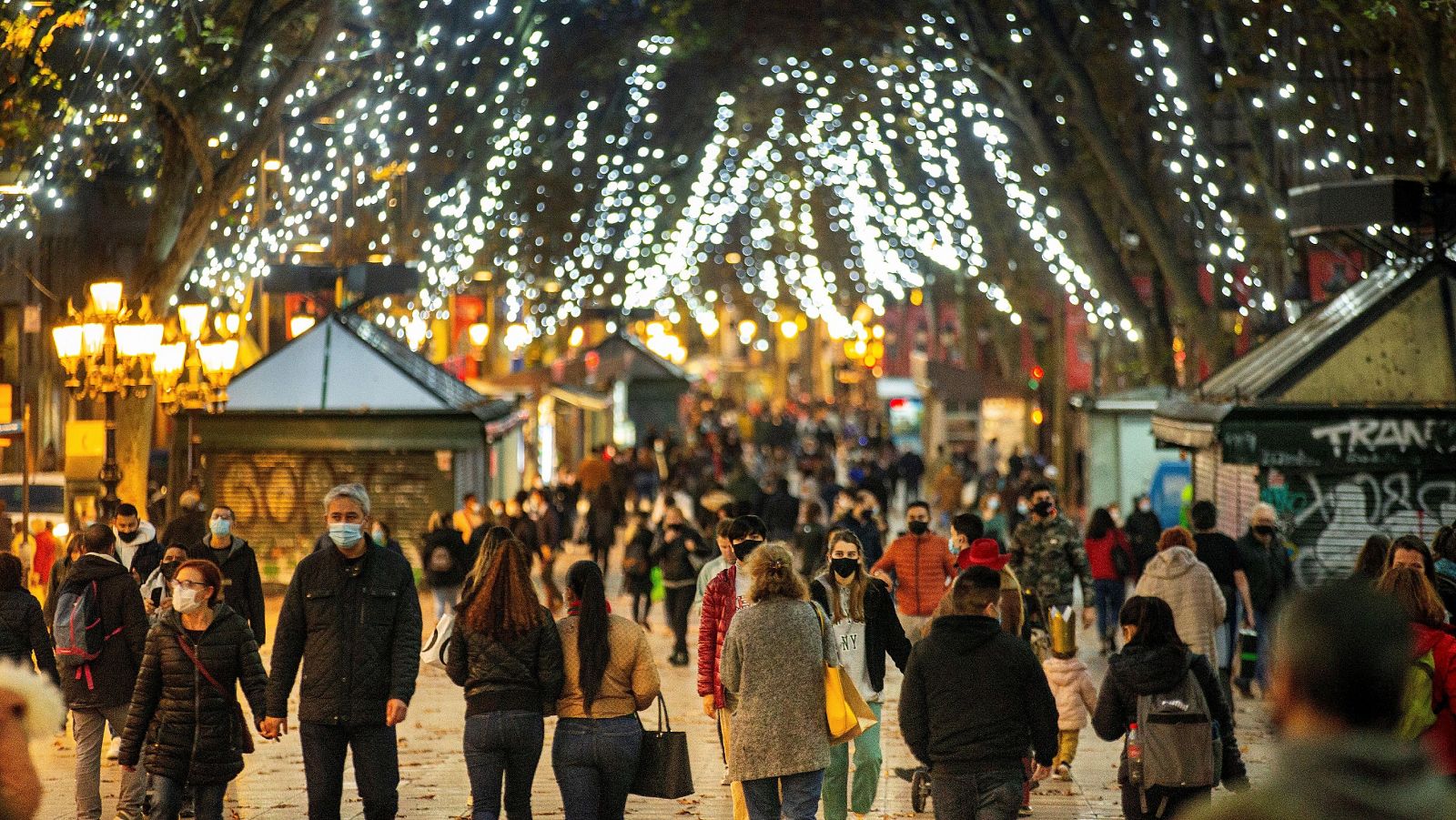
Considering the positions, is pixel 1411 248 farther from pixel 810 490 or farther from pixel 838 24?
pixel 838 24

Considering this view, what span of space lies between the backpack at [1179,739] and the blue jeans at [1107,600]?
31.1ft

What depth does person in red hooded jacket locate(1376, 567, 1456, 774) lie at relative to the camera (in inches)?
291

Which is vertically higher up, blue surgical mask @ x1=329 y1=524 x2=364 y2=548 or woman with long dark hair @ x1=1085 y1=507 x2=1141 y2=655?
blue surgical mask @ x1=329 y1=524 x2=364 y2=548

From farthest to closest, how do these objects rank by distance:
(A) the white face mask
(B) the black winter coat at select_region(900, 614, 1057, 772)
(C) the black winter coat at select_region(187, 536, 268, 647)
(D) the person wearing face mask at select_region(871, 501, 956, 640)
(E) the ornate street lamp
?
1. (E) the ornate street lamp
2. (D) the person wearing face mask at select_region(871, 501, 956, 640)
3. (C) the black winter coat at select_region(187, 536, 268, 647)
4. (A) the white face mask
5. (B) the black winter coat at select_region(900, 614, 1057, 772)

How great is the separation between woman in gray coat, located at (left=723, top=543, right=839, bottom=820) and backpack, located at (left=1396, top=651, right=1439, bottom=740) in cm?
220

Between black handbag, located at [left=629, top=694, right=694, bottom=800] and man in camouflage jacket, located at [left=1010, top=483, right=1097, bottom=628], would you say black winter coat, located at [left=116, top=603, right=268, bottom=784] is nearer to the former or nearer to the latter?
black handbag, located at [left=629, top=694, right=694, bottom=800]

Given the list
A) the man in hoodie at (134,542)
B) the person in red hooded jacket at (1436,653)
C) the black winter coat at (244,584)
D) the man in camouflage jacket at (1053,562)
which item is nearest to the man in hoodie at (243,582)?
the black winter coat at (244,584)

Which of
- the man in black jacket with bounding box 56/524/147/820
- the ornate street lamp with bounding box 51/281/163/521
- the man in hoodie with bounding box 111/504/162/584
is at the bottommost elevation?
the man in black jacket with bounding box 56/524/147/820

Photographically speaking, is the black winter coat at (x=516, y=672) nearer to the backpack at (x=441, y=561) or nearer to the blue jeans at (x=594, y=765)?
the blue jeans at (x=594, y=765)

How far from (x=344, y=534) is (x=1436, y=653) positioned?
14.1 ft

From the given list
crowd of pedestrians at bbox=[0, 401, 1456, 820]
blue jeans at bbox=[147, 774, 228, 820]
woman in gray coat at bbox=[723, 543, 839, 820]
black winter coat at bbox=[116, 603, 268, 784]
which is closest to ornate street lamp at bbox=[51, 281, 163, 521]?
crowd of pedestrians at bbox=[0, 401, 1456, 820]

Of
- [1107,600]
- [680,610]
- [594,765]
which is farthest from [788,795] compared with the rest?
[1107,600]

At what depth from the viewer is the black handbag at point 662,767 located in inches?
313

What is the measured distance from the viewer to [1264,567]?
14.2 meters
